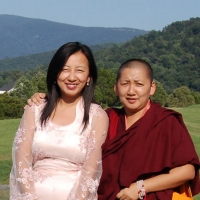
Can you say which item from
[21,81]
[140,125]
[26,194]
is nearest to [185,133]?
[140,125]

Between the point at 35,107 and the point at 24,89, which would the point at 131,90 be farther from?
the point at 24,89

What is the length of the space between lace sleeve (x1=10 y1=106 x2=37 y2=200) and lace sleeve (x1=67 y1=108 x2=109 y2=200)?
0.29 metres

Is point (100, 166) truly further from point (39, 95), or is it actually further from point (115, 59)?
point (115, 59)

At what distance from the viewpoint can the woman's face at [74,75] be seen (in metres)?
3.65

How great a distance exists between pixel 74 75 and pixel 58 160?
0.59m

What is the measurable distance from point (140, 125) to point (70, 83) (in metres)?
0.56

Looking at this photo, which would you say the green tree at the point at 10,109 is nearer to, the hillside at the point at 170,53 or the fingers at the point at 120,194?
the hillside at the point at 170,53

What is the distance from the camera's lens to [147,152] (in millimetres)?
3545

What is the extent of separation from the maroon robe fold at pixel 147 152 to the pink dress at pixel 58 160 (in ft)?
0.27

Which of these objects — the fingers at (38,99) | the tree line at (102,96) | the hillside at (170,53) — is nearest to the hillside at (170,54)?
the hillside at (170,53)

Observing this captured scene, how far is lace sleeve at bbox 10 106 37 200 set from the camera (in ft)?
11.7

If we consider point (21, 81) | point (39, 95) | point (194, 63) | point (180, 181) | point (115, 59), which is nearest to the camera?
point (180, 181)

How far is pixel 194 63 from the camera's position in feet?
258

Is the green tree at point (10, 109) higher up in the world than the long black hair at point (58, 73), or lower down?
lower down
